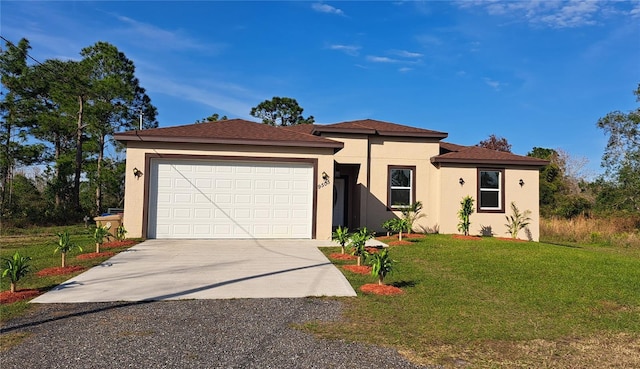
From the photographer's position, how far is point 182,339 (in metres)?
4.15

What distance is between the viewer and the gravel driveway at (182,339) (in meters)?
3.61

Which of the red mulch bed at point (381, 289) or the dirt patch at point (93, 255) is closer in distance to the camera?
the red mulch bed at point (381, 289)

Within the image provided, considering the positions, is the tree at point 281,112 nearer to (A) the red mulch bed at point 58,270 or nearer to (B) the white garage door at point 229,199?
(B) the white garage door at point 229,199

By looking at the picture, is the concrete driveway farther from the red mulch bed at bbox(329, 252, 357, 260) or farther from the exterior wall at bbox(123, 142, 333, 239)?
the exterior wall at bbox(123, 142, 333, 239)

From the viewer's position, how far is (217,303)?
555cm

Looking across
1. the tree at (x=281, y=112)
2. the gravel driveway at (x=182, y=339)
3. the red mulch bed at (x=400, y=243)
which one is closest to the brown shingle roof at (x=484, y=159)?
the red mulch bed at (x=400, y=243)

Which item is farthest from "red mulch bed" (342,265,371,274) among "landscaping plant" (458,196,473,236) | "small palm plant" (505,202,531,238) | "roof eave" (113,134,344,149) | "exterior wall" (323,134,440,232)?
"small palm plant" (505,202,531,238)

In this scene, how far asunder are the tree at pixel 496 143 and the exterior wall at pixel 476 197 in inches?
691

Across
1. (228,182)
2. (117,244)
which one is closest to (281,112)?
(228,182)

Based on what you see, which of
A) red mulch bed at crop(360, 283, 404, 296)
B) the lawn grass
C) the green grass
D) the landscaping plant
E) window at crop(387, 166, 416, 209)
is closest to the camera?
the lawn grass

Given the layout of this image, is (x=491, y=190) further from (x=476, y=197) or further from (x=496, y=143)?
(x=496, y=143)

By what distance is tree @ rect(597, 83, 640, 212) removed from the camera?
74.9 feet

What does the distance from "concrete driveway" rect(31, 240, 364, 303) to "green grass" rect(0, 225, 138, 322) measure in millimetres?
311

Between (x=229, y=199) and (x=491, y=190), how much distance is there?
9880mm
